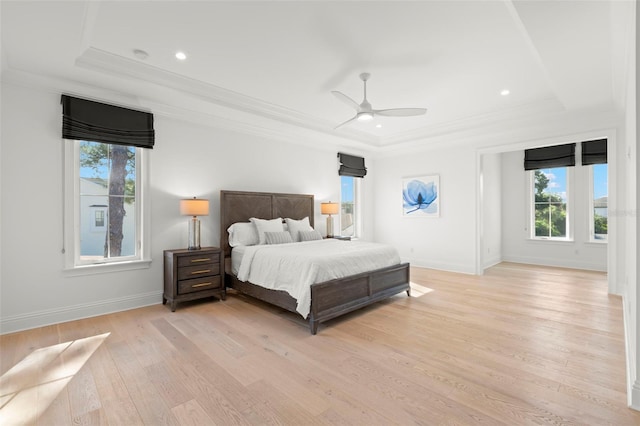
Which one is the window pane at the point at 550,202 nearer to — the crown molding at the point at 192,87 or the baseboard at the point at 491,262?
the baseboard at the point at 491,262

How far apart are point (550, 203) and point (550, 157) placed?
1.02 metres

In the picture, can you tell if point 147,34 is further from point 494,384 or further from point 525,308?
point 525,308

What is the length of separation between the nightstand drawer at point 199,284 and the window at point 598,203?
7195 mm

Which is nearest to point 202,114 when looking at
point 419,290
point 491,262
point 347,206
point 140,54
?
point 140,54

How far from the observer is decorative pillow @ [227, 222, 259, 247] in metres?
4.53

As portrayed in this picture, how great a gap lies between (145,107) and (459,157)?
17.8 ft

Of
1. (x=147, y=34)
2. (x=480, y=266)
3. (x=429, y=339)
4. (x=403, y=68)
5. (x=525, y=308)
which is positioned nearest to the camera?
(x=147, y=34)

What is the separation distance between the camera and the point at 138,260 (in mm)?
3938

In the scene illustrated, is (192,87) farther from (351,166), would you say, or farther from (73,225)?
(351,166)

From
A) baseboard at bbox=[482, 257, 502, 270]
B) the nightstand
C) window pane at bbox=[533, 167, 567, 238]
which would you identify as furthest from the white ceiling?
baseboard at bbox=[482, 257, 502, 270]

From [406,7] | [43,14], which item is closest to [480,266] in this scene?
[406,7]

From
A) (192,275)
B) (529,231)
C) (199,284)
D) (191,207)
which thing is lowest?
(199,284)

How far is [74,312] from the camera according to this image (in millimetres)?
3453

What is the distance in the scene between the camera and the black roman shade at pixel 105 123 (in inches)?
133
